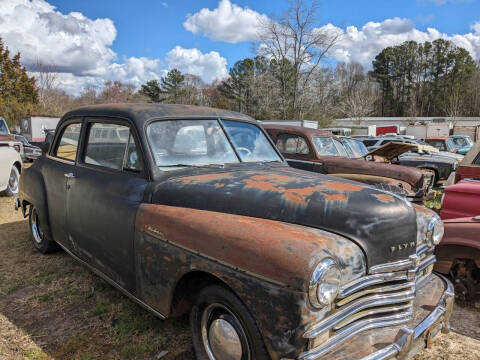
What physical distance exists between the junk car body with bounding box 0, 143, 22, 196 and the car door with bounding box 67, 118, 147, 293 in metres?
5.30

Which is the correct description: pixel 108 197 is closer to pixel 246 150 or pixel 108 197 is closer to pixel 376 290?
pixel 246 150

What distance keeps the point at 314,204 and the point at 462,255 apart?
206 centimetres

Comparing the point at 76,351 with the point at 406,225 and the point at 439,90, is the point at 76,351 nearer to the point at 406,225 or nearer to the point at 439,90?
the point at 406,225

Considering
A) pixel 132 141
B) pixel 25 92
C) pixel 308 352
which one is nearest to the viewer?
pixel 308 352

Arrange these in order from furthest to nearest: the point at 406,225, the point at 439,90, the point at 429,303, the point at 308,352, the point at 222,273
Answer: the point at 439,90 → the point at 429,303 → the point at 406,225 → the point at 222,273 → the point at 308,352

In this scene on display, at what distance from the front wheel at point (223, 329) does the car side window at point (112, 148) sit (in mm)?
1282

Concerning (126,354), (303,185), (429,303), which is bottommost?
(126,354)

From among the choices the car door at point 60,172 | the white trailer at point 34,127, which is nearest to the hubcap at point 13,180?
the car door at point 60,172

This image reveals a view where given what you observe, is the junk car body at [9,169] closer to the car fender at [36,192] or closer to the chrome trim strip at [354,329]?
the car fender at [36,192]

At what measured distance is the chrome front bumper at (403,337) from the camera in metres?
1.87

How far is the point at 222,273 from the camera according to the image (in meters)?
2.04

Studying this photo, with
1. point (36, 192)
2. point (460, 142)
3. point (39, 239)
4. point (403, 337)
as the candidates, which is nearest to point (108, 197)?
point (36, 192)

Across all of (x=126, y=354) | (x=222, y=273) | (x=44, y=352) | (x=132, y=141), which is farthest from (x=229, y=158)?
(x=44, y=352)

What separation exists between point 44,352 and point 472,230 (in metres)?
3.84
